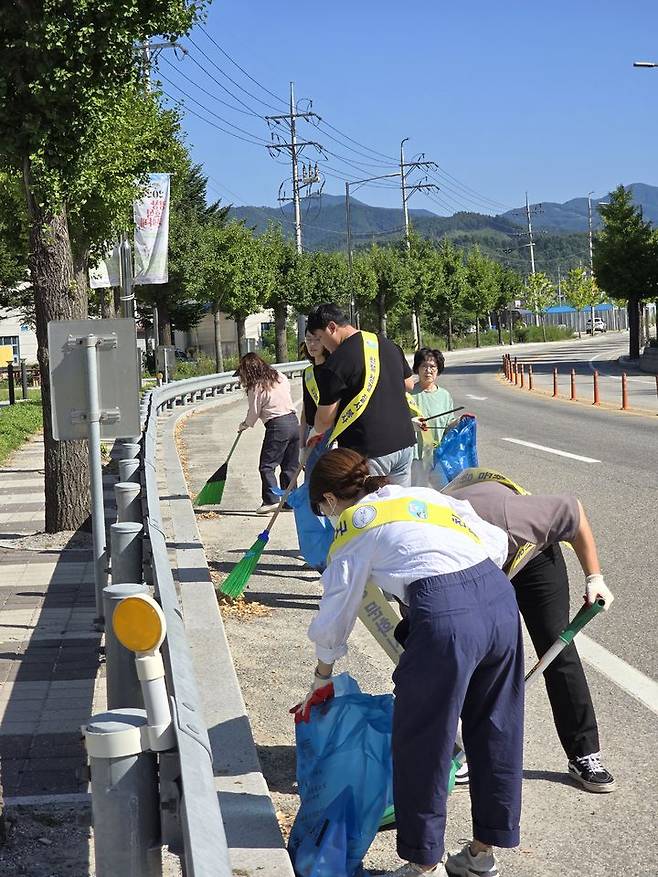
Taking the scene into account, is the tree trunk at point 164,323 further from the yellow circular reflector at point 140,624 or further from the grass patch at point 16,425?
the yellow circular reflector at point 140,624

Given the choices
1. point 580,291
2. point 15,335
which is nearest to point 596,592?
point 15,335

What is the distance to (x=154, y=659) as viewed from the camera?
2625mm

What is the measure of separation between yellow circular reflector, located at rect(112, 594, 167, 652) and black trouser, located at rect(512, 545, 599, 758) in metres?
2.33

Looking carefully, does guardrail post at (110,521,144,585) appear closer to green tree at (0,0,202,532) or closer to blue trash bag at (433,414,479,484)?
blue trash bag at (433,414,479,484)

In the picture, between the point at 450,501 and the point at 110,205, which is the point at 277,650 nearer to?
the point at 450,501

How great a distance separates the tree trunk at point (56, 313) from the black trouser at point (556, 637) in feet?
21.2

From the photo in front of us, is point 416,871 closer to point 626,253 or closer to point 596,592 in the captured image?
point 596,592

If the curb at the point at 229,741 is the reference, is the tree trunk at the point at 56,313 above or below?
above

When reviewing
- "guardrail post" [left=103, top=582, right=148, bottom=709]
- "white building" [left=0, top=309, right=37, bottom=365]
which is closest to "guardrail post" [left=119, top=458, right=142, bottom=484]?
"guardrail post" [left=103, top=582, right=148, bottom=709]

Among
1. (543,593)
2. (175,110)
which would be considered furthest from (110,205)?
(543,593)

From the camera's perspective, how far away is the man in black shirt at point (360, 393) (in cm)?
675

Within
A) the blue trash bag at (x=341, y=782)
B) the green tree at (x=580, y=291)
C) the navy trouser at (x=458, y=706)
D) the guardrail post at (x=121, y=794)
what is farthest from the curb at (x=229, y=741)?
the green tree at (x=580, y=291)

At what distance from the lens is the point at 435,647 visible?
3.42m

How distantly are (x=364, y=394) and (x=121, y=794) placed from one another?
175 inches
